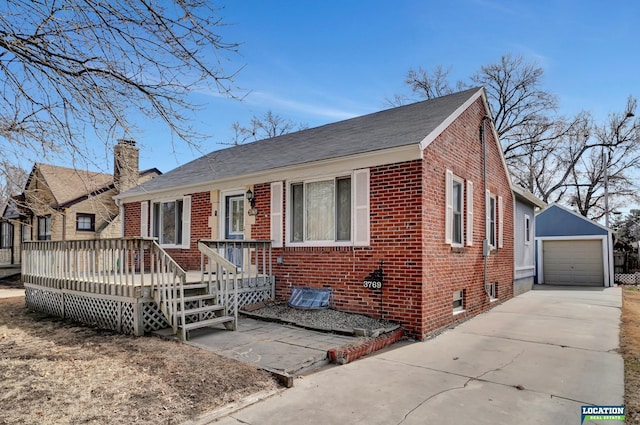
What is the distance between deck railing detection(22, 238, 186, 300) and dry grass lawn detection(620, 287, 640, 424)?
5985 millimetres

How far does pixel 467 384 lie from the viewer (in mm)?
4973

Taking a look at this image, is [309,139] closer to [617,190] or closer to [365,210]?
[365,210]

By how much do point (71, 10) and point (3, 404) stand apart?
3.93 meters

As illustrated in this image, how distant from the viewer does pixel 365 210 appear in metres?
8.02

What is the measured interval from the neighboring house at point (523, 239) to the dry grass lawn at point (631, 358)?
330 cm

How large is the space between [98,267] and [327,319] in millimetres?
4445

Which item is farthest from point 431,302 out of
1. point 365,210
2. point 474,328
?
point 365,210

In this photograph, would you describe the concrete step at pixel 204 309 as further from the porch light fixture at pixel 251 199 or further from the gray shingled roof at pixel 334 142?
the porch light fixture at pixel 251 199

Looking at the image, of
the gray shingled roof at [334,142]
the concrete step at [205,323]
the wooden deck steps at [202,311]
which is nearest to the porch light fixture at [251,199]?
the gray shingled roof at [334,142]

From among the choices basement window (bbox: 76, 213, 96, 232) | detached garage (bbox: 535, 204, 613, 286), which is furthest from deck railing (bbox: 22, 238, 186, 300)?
detached garage (bbox: 535, 204, 613, 286)

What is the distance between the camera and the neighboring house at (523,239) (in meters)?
14.1

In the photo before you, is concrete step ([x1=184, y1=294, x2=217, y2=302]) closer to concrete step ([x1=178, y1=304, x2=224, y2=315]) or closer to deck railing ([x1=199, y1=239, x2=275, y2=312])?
concrete step ([x1=178, y1=304, x2=224, y2=315])

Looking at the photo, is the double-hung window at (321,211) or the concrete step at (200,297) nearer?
the concrete step at (200,297)
